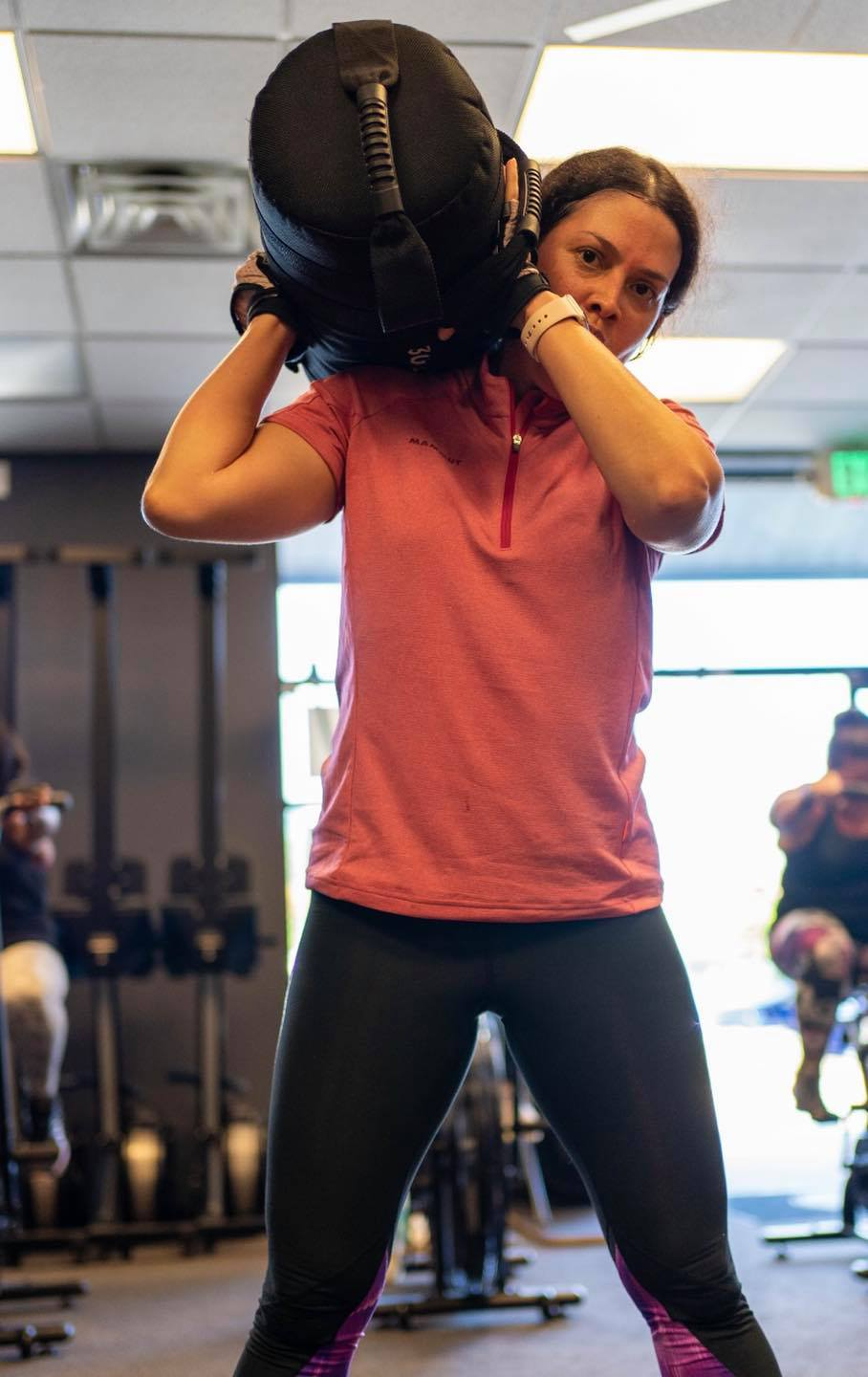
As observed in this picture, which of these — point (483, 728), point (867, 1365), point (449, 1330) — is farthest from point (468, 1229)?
point (483, 728)

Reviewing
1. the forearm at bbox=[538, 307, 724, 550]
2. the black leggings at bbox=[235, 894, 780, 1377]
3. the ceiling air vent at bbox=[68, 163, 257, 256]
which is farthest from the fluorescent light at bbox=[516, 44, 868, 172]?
the black leggings at bbox=[235, 894, 780, 1377]

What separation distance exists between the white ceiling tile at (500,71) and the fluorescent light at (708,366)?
4.44 ft

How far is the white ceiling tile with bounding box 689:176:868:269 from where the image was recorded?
3.38 m

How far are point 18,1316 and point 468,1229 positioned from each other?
1.15 meters

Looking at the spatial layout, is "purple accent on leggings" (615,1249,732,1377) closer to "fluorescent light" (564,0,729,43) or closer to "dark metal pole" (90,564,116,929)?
"fluorescent light" (564,0,729,43)

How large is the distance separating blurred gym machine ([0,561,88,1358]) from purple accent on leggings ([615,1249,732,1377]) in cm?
211

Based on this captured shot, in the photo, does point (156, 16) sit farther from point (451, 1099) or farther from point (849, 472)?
point (849, 472)

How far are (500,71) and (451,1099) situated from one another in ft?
8.21

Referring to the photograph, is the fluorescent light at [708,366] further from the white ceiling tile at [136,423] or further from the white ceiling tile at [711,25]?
the white ceiling tile at [136,423]

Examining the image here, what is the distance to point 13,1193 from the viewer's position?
2.88 m

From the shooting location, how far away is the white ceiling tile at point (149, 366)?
13.8ft

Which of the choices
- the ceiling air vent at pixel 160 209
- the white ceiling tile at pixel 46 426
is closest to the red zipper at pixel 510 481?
the ceiling air vent at pixel 160 209

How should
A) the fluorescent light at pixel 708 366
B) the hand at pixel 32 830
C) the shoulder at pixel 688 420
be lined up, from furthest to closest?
the fluorescent light at pixel 708 366, the hand at pixel 32 830, the shoulder at pixel 688 420

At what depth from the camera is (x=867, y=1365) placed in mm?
2543
